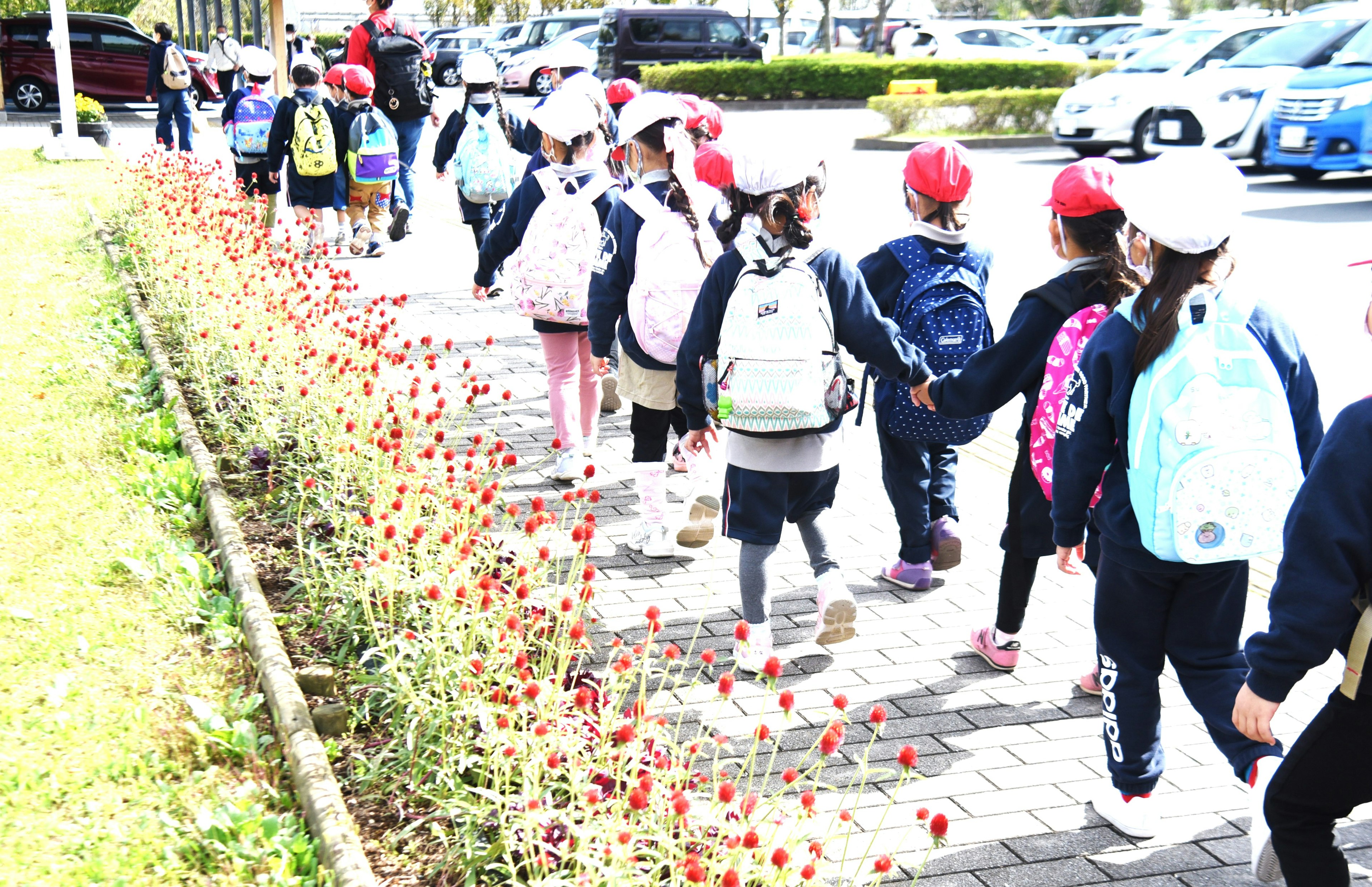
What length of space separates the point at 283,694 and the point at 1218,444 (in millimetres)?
2624

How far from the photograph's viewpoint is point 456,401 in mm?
7469

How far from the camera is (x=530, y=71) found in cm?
3133

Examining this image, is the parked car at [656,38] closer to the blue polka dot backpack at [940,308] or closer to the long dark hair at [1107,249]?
the blue polka dot backpack at [940,308]

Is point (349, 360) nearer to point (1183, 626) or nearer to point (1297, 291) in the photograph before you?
point (1183, 626)

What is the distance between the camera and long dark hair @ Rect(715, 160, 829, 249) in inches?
165

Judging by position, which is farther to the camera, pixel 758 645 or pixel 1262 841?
pixel 758 645

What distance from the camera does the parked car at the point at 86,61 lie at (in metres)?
26.3

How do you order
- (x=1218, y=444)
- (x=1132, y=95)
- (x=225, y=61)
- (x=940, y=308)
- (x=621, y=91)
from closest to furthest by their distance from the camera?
(x=1218, y=444) < (x=940, y=308) < (x=621, y=91) < (x=1132, y=95) < (x=225, y=61)

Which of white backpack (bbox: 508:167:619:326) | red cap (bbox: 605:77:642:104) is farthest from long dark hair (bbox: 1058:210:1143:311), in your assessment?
red cap (bbox: 605:77:642:104)

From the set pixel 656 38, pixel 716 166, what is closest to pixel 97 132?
pixel 656 38

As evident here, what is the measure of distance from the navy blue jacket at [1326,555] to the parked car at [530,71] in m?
28.6

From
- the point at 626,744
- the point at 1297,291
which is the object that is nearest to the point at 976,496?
the point at 626,744

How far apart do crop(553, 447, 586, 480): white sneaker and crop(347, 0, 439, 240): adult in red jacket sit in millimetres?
6743

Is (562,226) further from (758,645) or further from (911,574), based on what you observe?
(758,645)
